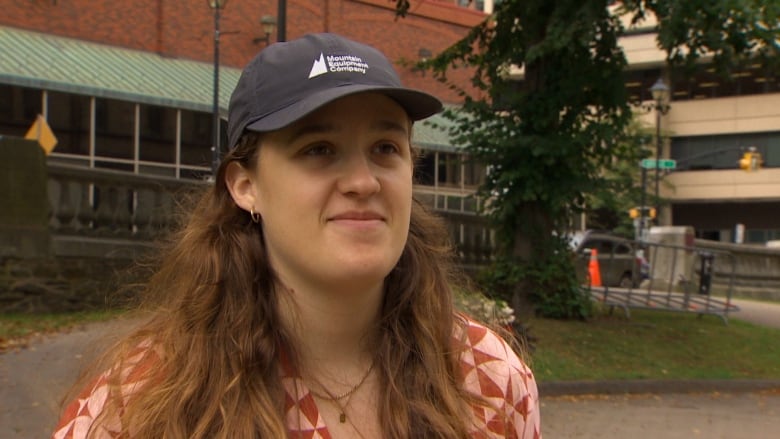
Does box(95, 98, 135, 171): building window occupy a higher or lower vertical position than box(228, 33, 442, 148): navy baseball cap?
higher

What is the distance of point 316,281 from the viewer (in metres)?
1.90

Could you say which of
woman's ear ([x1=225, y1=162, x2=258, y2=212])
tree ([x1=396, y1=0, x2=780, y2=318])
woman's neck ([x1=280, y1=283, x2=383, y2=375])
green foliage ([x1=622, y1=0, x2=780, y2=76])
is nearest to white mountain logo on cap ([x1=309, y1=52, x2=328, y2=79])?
woman's ear ([x1=225, y1=162, x2=258, y2=212])

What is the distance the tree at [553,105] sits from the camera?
1177 centimetres

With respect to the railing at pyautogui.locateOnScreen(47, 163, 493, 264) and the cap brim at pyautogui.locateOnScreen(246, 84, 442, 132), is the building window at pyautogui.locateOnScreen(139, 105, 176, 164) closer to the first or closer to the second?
the railing at pyautogui.locateOnScreen(47, 163, 493, 264)

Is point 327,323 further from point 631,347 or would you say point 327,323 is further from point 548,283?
point 548,283

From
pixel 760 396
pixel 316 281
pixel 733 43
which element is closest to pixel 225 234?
pixel 316 281

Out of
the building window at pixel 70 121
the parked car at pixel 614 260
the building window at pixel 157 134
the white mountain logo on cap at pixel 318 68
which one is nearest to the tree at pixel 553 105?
the parked car at pixel 614 260

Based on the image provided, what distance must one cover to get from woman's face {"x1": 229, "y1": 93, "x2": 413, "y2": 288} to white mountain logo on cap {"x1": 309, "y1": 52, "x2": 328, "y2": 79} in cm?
7

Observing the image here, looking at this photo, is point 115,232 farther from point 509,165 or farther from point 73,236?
point 509,165

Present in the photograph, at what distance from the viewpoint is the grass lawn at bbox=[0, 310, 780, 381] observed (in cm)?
1089

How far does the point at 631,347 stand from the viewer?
1227 centimetres

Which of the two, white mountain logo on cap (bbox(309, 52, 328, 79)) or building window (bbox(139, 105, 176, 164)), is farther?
building window (bbox(139, 105, 176, 164))

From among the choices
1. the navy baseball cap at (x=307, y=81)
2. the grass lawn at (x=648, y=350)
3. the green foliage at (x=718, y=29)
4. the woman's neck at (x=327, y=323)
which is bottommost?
the grass lawn at (x=648, y=350)

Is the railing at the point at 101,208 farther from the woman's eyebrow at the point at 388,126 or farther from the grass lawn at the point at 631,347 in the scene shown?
the woman's eyebrow at the point at 388,126
